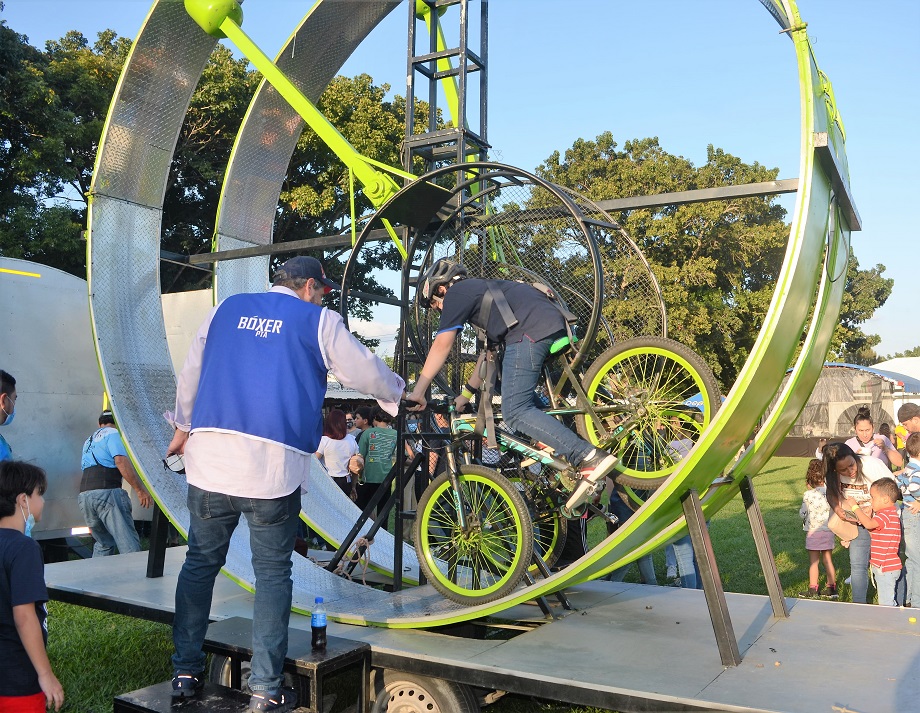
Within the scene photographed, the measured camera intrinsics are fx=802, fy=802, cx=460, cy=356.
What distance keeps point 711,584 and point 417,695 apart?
5.71 feet

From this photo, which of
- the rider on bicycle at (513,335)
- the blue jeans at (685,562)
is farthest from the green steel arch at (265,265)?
the blue jeans at (685,562)

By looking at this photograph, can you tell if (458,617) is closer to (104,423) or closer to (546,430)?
(546,430)

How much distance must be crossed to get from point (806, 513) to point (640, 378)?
446 centimetres

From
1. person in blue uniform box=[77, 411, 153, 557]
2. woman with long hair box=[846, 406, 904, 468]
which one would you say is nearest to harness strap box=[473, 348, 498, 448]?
person in blue uniform box=[77, 411, 153, 557]

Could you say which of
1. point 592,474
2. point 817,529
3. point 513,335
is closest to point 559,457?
point 592,474

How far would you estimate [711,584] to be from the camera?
432 cm

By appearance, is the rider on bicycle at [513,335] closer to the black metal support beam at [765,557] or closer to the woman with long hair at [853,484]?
the black metal support beam at [765,557]

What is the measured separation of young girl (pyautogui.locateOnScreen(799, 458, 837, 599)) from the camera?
8344 millimetres

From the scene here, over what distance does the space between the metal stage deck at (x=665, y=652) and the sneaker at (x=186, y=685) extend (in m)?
0.97

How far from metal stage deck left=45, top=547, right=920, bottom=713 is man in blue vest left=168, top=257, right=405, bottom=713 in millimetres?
915

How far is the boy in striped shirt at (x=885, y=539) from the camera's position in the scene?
667 cm

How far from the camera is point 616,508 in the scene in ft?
27.3

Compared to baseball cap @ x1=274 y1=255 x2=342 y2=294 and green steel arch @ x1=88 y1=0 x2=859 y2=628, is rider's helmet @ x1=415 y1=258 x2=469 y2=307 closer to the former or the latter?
baseball cap @ x1=274 y1=255 x2=342 y2=294

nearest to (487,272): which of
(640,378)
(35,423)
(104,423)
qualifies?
(640,378)
